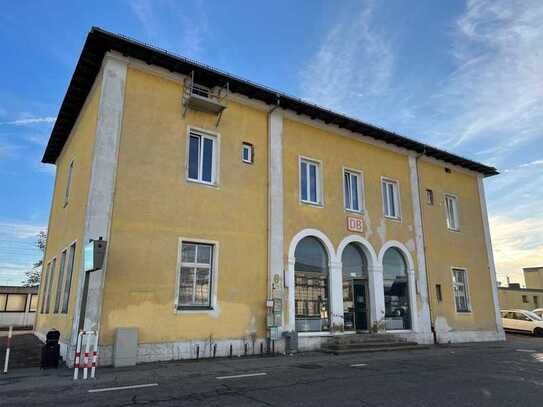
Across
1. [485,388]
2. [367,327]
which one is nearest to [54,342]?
[485,388]

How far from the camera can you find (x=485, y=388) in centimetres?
791

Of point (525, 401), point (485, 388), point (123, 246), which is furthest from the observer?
point (123, 246)

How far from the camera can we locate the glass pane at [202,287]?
1219 centimetres

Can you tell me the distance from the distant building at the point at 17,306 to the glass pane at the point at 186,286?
770 inches

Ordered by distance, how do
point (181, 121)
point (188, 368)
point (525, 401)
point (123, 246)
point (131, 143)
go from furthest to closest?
point (181, 121)
point (131, 143)
point (123, 246)
point (188, 368)
point (525, 401)

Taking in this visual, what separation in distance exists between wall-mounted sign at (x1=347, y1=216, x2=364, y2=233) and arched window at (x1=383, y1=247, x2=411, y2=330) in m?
1.86

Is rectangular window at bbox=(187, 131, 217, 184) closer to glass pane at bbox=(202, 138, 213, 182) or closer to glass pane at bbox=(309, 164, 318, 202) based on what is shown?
glass pane at bbox=(202, 138, 213, 182)

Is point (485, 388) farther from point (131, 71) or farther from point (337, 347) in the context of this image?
point (131, 71)

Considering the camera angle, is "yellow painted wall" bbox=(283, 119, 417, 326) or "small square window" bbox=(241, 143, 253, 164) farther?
"yellow painted wall" bbox=(283, 119, 417, 326)

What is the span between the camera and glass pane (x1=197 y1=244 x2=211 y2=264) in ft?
41.0

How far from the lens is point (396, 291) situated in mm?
17359

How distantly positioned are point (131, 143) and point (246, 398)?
26.4ft

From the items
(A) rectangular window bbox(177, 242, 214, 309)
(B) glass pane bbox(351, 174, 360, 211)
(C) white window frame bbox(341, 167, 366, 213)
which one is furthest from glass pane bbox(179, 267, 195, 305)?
(B) glass pane bbox(351, 174, 360, 211)

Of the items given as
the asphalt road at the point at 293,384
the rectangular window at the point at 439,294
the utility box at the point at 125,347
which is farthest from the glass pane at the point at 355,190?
the utility box at the point at 125,347
